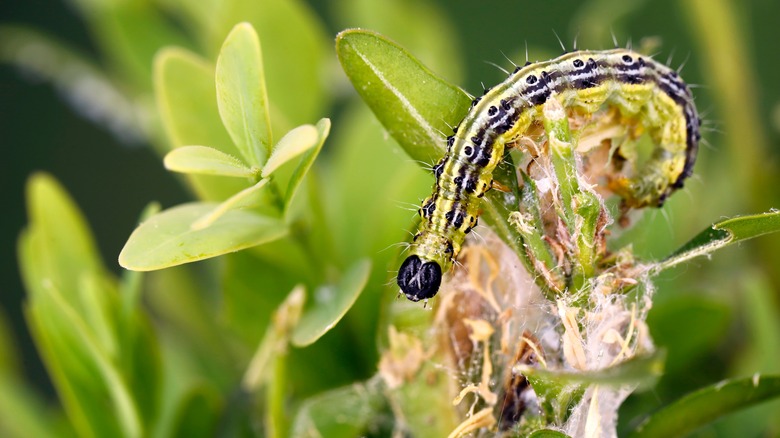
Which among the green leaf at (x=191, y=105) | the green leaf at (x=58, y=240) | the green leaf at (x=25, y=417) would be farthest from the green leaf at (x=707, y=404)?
the green leaf at (x=25, y=417)

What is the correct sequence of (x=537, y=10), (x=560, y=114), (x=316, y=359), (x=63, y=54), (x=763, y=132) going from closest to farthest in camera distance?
(x=560, y=114) → (x=316, y=359) → (x=763, y=132) → (x=63, y=54) → (x=537, y=10)

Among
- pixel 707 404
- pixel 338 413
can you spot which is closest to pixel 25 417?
pixel 338 413

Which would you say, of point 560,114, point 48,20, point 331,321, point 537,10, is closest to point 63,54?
point 331,321

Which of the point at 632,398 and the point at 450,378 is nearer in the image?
the point at 450,378

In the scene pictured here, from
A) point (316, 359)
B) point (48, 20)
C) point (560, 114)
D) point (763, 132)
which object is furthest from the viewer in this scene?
point (48, 20)

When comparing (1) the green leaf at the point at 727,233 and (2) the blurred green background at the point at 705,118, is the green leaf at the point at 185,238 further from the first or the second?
(1) the green leaf at the point at 727,233

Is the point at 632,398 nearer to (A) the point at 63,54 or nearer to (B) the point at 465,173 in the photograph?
(B) the point at 465,173

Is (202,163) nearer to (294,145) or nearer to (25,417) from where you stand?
(294,145)
